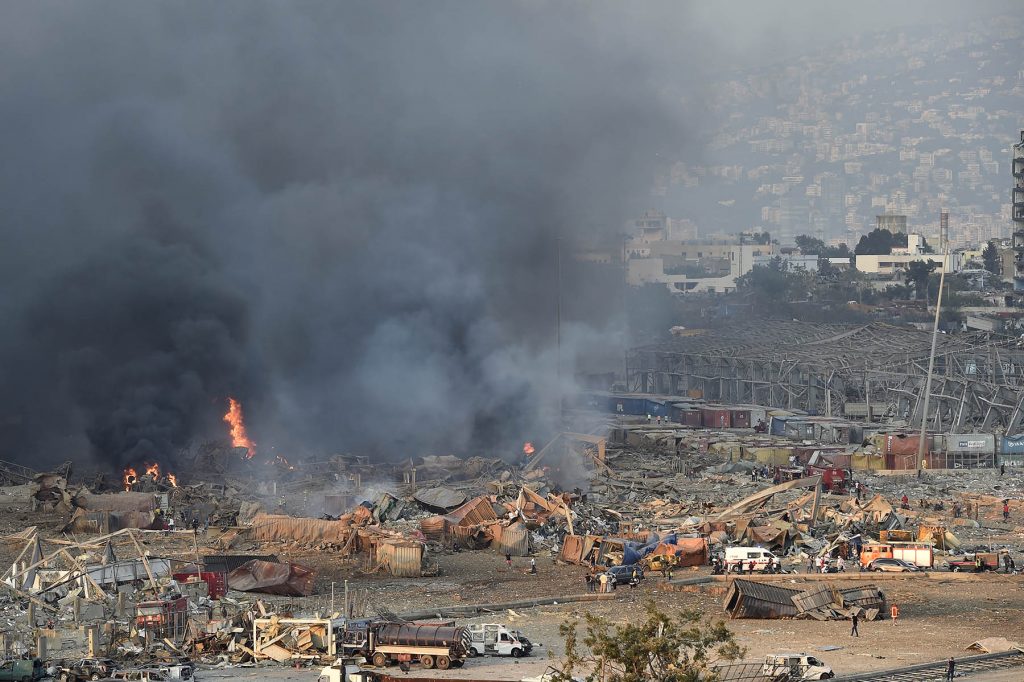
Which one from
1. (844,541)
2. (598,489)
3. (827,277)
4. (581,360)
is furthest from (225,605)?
(827,277)

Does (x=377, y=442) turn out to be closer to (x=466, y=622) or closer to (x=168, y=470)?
(x=168, y=470)

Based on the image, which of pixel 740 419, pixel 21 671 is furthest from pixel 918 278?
pixel 21 671

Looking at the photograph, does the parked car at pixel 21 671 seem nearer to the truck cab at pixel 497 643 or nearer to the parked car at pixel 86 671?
the parked car at pixel 86 671

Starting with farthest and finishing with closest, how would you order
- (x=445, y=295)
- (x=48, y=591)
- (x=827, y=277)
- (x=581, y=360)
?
(x=827, y=277) → (x=581, y=360) → (x=445, y=295) → (x=48, y=591)

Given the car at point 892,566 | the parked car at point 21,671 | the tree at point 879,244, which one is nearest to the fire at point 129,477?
the car at point 892,566

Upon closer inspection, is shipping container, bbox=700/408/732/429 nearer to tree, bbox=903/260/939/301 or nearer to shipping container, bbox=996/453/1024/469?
shipping container, bbox=996/453/1024/469

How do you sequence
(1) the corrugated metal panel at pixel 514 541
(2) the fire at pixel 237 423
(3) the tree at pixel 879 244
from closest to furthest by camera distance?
(1) the corrugated metal panel at pixel 514 541, (2) the fire at pixel 237 423, (3) the tree at pixel 879 244
